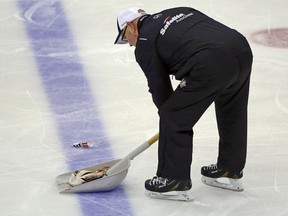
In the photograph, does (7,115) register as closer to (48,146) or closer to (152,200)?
(48,146)

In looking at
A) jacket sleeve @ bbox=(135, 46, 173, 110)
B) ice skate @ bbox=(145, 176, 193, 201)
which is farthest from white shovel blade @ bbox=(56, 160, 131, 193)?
jacket sleeve @ bbox=(135, 46, 173, 110)

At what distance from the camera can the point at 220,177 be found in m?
5.34

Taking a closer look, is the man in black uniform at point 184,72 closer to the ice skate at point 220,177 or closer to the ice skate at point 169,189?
the ice skate at point 169,189

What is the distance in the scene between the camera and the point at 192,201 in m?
5.21

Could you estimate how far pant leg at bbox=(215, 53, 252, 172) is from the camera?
5004 mm

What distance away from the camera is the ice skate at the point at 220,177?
17.4 ft

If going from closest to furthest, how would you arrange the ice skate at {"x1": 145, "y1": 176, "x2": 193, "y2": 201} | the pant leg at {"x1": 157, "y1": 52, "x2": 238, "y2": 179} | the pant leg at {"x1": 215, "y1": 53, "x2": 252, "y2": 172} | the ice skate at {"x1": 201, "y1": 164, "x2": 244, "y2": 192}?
the pant leg at {"x1": 157, "y1": 52, "x2": 238, "y2": 179} < the pant leg at {"x1": 215, "y1": 53, "x2": 252, "y2": 172} < the ice skate at {"x1": 145, "y1": 176, "x2": 193, "y2": 201} < the ice skate at {"x1": 201, "y1": 164, "x2": 244, "y2": 192}

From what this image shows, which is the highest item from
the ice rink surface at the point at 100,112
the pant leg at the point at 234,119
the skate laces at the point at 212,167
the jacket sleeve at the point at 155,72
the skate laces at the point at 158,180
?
the jacket sleeve at the point at 155,72

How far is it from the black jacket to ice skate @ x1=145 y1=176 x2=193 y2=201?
543mm

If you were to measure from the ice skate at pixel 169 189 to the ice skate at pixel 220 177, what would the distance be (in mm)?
223

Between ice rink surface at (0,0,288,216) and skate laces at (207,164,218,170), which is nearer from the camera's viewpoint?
ice rink surface at (0,0,288,216)

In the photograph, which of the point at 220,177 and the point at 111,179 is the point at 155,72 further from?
the point at 220,177

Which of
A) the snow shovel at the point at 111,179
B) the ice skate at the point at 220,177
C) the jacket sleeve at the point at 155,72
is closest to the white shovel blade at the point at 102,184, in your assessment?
the snow shovel at the point at 111,179

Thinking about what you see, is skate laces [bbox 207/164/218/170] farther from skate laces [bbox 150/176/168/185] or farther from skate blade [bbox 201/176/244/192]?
skate laces [bbox 150/176/168/185]
